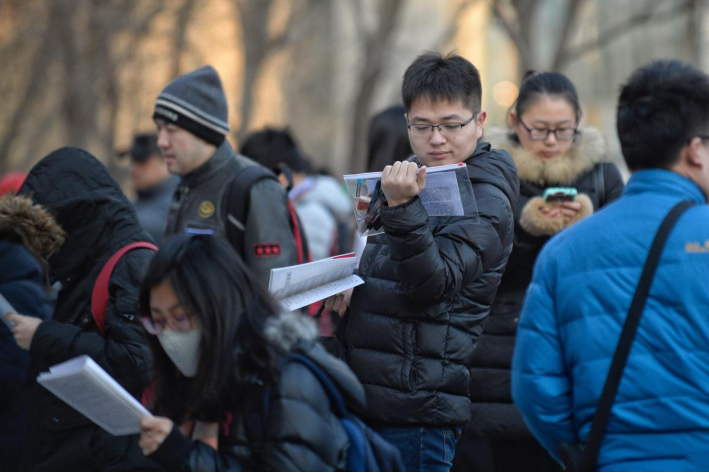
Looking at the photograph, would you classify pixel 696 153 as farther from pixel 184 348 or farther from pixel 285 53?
pixel 285 53

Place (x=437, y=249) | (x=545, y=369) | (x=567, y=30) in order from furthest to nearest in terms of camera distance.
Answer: (x=567, y=30) < (x=437, y=249) < (x=545, y=369)

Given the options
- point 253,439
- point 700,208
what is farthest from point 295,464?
point 700,208

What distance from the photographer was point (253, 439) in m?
2.70

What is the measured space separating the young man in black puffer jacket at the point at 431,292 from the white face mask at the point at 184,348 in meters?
0.92

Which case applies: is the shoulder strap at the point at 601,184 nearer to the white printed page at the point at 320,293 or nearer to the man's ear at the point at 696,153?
the white printed page at the point at 320,293

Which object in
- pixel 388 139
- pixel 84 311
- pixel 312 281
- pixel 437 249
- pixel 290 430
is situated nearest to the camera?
pixel 290 430

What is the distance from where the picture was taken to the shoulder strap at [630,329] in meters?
2.84

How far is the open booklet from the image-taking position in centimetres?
354

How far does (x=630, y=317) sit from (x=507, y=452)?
8.83ft

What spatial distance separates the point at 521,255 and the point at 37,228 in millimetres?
2266

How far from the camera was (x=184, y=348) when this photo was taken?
9.39 ft

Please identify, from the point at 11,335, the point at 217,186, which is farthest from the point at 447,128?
the point at 11,335

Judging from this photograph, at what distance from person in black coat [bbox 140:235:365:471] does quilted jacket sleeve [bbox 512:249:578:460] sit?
0.53 metres

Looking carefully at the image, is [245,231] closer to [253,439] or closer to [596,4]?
[253,439]
